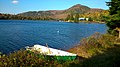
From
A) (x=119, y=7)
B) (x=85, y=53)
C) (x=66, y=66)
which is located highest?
(x=119, y=7)

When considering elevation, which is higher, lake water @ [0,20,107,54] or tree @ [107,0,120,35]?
tree @ [107,0,120,35]

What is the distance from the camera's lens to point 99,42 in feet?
89.8

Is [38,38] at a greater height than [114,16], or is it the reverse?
[114,16]

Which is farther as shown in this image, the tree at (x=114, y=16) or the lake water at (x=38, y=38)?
the lake water at (x=38, y=38)

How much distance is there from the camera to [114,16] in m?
31.5

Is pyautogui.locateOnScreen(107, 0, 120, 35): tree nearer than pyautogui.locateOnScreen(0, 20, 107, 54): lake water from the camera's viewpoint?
Yes

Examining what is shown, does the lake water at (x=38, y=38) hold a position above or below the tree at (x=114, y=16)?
below

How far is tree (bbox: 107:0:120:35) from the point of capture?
3112 cm

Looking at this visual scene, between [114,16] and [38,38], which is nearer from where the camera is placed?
[114,16]

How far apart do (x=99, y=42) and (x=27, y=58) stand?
1759 centimetres

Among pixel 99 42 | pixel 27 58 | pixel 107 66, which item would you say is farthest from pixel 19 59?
pixel 99 42

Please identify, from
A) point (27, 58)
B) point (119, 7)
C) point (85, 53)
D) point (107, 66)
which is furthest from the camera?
point (119, 7)

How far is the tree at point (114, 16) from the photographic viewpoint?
31.1 metres

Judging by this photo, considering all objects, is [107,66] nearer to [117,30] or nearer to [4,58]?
[4,58]
